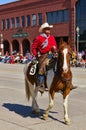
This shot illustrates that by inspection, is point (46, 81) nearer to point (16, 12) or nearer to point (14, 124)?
point (14, 124)

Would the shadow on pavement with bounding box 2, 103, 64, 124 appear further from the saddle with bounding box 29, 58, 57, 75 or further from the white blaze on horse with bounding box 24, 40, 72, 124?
the saddle with bounding box 29, 58, 57, 75

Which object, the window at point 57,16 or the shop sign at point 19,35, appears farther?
the shop sign at point 19,35

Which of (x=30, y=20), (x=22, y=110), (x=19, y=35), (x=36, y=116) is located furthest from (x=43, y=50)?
(x=19, y=35)

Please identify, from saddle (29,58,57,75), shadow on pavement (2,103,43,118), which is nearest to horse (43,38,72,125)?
saddle (29,58,57,75)

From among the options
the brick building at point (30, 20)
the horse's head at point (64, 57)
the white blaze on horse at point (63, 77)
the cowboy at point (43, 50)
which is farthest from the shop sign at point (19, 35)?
the horse's head at point (64, 57)

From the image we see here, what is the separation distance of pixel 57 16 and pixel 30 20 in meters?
6.69

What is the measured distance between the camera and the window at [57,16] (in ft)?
182

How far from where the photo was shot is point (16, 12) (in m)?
65.6

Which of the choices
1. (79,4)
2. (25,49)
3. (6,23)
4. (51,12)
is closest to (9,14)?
(6,23)

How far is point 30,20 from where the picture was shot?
62.4 m

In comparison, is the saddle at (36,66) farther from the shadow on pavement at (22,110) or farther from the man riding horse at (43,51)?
the shadow on pavement at (22,110)

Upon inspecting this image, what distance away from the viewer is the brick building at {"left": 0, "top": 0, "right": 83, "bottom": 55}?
179 feet

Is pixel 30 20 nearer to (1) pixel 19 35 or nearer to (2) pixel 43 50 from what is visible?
(1) pixel 19 35

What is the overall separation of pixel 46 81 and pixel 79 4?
45093 millimetres
